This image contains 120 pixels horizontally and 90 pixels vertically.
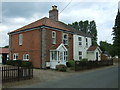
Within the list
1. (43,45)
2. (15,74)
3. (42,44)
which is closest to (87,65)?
(43,45)

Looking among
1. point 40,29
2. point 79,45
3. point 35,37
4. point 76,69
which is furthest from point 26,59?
point 79,45

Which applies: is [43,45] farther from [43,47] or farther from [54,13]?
[54,13]

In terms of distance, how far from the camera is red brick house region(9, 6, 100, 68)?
860 inches

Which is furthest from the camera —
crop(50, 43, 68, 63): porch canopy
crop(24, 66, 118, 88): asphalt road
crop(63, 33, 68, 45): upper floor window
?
crop(63, 33, 68, 45): upper floor window

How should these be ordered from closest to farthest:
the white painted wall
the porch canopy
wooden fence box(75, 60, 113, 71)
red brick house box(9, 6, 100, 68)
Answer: wooden fence box(75, 60, 113, 71), red brick house box(9, 6, 100, 68), the porch canopy, the white painted wall

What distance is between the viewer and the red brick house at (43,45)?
21844 mm

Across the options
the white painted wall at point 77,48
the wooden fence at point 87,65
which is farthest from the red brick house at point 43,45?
the wooden fence at point 87,65

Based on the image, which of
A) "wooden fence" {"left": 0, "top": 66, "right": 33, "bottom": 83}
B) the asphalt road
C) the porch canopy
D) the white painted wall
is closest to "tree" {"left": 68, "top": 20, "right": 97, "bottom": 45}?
the white painted wall

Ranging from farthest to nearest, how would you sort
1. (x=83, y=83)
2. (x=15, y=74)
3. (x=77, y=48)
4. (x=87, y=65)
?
(x=77, y=48)
(x=87, y=65)
(x=15, y=74)
(x=83, y=83)

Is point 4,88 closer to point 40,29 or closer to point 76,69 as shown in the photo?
point 76,69

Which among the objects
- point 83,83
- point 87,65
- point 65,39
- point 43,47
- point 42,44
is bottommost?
point 83,83

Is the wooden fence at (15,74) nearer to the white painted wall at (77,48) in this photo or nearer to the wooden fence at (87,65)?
the wooden fence at (87,65)

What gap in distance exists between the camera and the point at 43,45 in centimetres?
2170

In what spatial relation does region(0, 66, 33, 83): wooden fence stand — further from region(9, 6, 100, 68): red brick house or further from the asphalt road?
region(9, 6, 100, 68): red brick house
